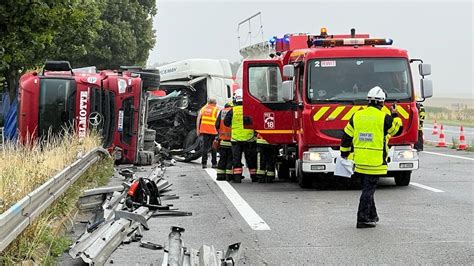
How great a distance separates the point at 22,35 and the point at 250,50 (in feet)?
22.7

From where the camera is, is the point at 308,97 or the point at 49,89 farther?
the point at 49,89

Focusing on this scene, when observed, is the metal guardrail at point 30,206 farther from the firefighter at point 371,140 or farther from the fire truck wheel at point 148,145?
the fire truck wheel at point 148,145

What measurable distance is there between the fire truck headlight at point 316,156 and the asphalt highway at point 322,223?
574 mm

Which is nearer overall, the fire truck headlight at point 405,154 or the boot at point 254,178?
the fire truck headlight at point 405,154

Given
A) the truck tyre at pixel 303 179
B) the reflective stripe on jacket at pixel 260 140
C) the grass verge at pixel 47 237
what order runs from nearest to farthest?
the grass verge at pixel 47 237 → the truck tyre at pixel 303 179 → the reflective stripe on jacket at pixel 260 140

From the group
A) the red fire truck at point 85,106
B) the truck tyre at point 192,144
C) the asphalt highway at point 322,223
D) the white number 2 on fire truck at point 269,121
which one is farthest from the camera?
the truck tyre at point 192,144

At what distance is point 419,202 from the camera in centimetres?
1234

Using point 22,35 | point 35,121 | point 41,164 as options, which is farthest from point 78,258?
point 35,121

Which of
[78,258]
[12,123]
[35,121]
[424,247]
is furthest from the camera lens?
[12,123]

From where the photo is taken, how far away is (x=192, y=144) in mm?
23469

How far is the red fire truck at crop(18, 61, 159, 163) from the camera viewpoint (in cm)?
1759

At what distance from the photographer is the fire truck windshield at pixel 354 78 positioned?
13953 millimetres

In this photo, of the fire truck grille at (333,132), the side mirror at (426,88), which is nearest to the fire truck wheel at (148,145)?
the fire truck grille at (333,132)

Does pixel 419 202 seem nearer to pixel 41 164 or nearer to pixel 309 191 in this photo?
pixel 309 191
